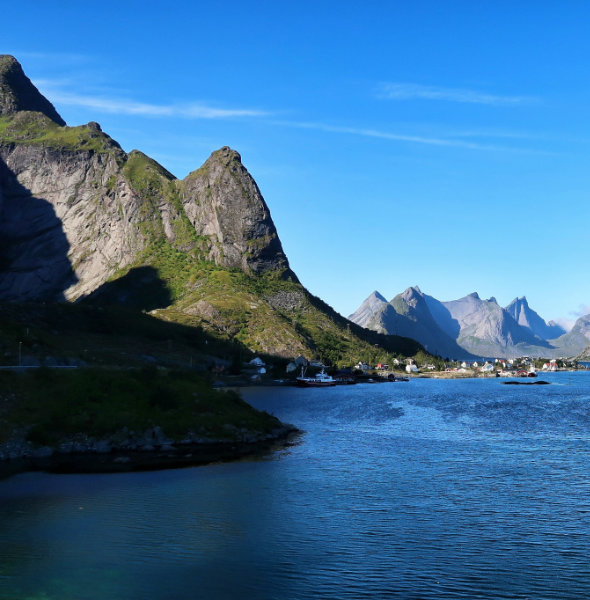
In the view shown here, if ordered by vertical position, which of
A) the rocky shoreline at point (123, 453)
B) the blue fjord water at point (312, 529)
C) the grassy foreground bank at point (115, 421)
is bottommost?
the blue fjord water at point (312, 529)

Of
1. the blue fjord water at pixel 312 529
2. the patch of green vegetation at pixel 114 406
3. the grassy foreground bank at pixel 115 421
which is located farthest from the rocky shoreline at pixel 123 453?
the blue fjord water at pixel 312 529

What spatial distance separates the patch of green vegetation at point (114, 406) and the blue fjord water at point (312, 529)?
435 inches

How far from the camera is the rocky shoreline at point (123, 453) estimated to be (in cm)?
6062

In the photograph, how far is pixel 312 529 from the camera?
1630 inches

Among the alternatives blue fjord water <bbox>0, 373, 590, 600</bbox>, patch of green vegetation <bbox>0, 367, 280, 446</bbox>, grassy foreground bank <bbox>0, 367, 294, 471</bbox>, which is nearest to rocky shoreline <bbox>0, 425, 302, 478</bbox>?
grassy foreground bank <bbox>0, 367, 294, 471</bbox>

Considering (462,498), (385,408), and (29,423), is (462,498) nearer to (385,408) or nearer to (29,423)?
(29,423)

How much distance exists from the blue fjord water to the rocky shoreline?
3484mm

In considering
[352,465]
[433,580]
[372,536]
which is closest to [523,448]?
[352,465]

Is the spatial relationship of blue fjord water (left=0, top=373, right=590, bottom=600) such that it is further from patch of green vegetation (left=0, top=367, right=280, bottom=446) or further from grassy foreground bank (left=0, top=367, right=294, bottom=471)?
patch of green vegetation (left=0, top=367, right=280, bottom=446)

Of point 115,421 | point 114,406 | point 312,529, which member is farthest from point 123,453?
point 312,529

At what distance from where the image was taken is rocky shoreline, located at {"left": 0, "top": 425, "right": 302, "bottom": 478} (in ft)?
199

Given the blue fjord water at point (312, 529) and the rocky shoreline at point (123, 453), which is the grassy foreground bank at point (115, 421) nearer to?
the rocky shoreline at point (123, 453)

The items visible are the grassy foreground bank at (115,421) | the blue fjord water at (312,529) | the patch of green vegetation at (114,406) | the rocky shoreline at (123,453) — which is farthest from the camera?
the patch of green vegetation at (114,406)

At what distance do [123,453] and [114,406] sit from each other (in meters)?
7.98
